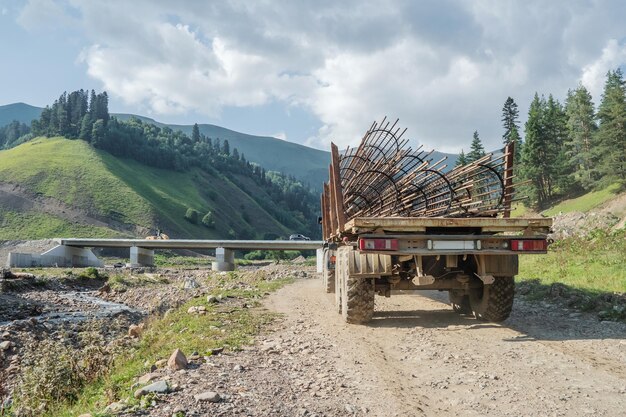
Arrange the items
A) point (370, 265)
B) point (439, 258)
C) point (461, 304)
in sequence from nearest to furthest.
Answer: point (370, 265) → point (439, 258) → point (461, 304)

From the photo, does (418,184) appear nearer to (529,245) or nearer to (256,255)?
(529,245)

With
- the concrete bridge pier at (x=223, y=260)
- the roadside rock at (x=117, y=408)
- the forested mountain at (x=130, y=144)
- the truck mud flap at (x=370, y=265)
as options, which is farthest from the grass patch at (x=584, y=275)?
the forested mountain at (x=130, y=144)

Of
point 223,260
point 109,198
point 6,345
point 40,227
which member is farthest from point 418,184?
point 109,198

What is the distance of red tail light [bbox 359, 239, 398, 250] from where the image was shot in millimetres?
8258

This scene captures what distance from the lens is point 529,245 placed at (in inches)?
335

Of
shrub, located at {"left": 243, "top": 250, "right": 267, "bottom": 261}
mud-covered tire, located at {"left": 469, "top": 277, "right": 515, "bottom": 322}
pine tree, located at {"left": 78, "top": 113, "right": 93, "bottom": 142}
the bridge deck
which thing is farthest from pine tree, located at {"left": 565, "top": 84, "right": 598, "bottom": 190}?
pine tree, located at {"left": 78, "top": 113, "right": 93, "bottom": 142}

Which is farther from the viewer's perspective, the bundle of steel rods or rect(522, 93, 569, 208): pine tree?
rect(522, 93, 569, 208): pine tree

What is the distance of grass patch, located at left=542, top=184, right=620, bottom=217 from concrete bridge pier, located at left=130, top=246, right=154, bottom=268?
52630 mm

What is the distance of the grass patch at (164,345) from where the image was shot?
6.25m

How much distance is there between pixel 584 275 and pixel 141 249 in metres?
61.8

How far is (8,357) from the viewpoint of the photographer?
12.2 meters

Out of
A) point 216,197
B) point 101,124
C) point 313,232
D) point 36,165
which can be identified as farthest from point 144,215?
point 313,232

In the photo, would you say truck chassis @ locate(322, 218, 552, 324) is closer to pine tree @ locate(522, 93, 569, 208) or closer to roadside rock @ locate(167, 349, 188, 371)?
roadside rock @ locate(167, 349, 188, 371)

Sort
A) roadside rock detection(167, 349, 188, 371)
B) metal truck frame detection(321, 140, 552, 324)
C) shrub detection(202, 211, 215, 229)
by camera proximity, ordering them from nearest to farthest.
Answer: roadside rock detection(167, 349, 188, 371) < metal truck frame detection(321, 140, 552, 324) < shrub detection(202, 211, 215, 229)
